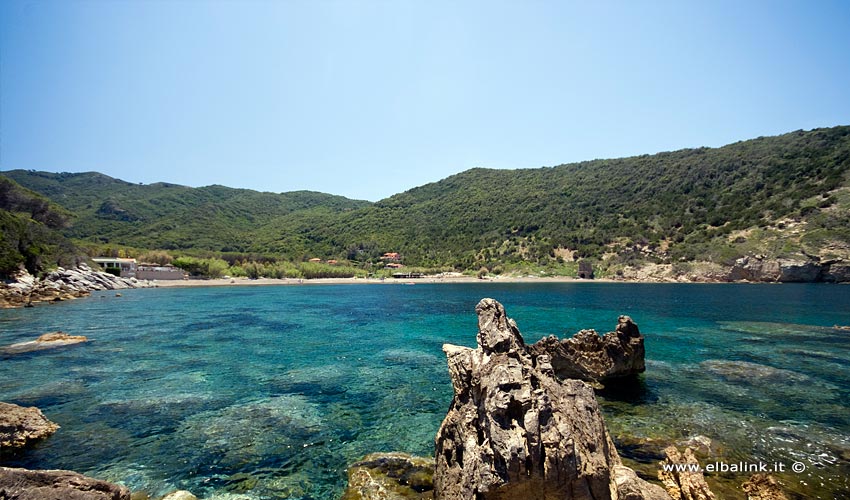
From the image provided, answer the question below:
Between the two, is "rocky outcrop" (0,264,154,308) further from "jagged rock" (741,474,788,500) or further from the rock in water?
"jagged rock" (741,474,788,500)

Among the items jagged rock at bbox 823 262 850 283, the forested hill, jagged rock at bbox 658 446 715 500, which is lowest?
jagged rock at bbox 658 446 715 500

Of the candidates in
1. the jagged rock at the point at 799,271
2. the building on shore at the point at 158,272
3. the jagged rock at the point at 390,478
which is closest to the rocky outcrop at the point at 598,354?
the jagged rock at the point at 390,478

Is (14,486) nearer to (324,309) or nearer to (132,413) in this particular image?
(132,413)

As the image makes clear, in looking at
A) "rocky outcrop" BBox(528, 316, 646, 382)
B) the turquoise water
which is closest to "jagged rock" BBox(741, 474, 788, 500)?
the turquoise water

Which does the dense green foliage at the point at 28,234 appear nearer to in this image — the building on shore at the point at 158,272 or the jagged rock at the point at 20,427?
the building on shore at the point at 158,272

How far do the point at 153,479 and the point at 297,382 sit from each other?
741 centimetres

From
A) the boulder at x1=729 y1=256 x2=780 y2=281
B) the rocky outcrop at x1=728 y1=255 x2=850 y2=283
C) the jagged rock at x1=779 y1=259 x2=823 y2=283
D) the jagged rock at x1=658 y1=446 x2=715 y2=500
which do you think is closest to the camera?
the jagged rock at x1=658 y1=446 x2=715 y2=500

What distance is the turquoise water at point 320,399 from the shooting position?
849 centimetres

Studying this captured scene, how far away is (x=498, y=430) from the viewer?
564cm

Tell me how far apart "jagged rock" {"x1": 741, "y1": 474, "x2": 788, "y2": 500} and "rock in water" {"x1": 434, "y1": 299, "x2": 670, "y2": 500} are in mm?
2509

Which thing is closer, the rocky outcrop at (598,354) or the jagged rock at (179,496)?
the jagged rock at (179,496)

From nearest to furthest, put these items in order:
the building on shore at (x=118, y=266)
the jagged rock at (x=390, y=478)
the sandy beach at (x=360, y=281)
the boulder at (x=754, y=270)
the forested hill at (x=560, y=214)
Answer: the jagged rock at (x=390, y=478), the boulder at (x=754, y=270), the building on shore at (x=118, y=266), the forested hill at (x=560, y=214), the sandy beach at (x=360, y=281)

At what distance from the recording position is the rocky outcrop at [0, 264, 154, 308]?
1455 inches

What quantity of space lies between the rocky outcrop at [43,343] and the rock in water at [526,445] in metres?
23.6
